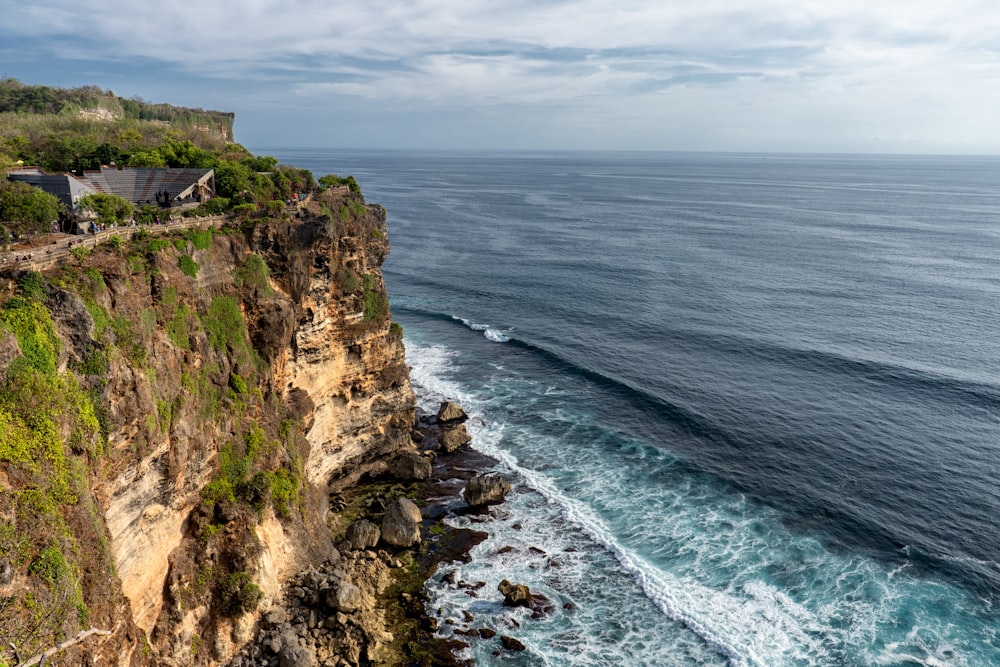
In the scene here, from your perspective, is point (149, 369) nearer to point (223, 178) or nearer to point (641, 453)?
point (223, 178)

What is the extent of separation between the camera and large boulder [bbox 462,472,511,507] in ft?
162

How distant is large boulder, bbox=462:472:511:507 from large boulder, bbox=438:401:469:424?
1208cm

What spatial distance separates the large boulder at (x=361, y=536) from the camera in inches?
1710

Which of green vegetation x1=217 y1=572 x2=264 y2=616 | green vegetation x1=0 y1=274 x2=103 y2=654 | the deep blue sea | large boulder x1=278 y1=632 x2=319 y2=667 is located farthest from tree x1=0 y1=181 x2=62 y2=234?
the deep blue sea

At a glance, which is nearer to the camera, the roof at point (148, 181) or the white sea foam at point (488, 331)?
the roof at point (148, 181)

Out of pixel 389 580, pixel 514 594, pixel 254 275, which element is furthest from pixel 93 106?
pixel 514 594

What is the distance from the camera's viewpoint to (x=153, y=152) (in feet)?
181

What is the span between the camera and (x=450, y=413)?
6212 centimetres

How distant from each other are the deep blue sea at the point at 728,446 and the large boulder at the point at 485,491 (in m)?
1.38

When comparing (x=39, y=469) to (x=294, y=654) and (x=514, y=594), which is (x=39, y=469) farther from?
(x=514, y=594)

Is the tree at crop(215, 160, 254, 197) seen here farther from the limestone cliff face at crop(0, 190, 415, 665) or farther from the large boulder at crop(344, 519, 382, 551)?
the large boulder at crop(344, 519, 382, 551)

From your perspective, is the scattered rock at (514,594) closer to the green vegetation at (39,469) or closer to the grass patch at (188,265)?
the green vegetation at (39,469)

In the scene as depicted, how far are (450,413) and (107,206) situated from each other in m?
34.4

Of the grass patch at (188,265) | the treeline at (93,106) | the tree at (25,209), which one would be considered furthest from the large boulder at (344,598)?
the treeline at (93,106)
